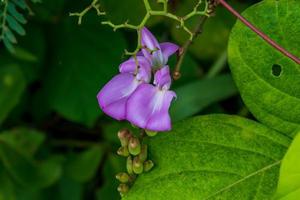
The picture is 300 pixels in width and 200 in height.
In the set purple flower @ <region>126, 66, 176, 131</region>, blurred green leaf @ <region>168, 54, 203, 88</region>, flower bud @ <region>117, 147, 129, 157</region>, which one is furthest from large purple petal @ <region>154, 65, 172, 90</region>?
blurred green leaf @ <region>168, 54, 203, 88</region>

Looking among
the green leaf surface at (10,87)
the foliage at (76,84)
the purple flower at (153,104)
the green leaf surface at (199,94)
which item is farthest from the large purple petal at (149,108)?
the green leaf surface at (10,87)

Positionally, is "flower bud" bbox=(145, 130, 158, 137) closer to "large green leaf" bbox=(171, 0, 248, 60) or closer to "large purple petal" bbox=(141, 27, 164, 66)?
"large purple petal" bbox=(141, 27, 164, 66)

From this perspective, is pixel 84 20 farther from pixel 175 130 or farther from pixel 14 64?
pixel 175 130

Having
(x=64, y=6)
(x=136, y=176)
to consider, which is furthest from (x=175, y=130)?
(x=64, y=6)

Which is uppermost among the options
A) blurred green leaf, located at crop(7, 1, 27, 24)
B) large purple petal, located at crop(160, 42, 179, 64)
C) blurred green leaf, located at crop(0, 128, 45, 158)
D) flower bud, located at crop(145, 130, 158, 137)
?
blurred green leaf, located at crop(7, 1, 27, 24)

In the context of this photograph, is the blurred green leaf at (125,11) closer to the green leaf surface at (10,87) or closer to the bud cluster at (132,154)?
the green leaf surface at (10,87)
